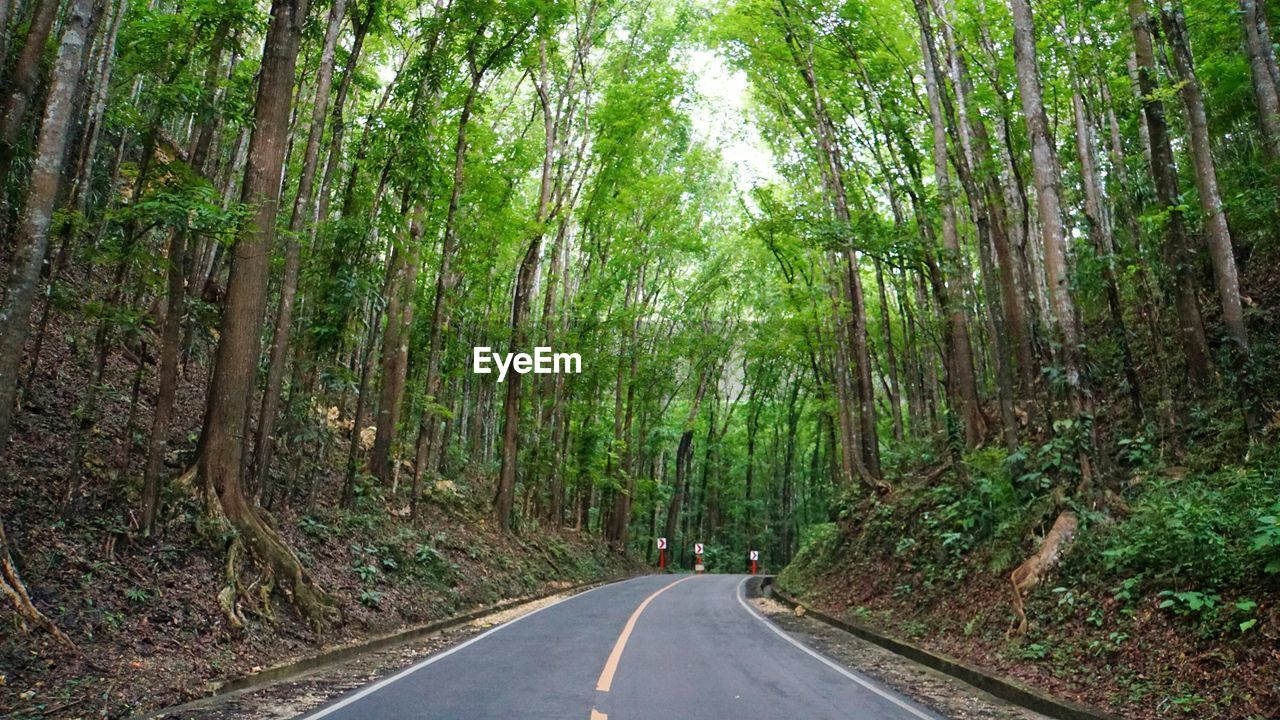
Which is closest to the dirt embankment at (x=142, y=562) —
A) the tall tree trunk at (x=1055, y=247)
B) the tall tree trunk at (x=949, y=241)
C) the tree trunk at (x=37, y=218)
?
the tree trunk at (x=37, y=218)

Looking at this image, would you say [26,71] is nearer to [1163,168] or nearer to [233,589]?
[233,589]

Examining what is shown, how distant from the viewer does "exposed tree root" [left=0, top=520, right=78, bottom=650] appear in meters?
6.21

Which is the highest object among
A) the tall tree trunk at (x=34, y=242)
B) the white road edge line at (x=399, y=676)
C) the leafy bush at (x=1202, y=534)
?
the tall tree trunk at (x=34, y=242)

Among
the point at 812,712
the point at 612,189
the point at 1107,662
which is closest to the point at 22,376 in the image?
the point at 812,712

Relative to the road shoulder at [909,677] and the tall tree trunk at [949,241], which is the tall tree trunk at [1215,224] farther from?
the road shoulder at [909,677]

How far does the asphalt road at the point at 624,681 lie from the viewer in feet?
21.4

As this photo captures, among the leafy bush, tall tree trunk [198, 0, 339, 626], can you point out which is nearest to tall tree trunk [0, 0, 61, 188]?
tall tree trunk [198, 0, 339, 626]

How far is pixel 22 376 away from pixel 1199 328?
16.8 meters

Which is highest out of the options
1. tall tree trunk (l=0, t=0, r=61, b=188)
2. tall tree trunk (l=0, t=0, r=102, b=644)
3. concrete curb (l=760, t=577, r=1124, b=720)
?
tall tree trunk (l=0, t=0, r=61, b=188)

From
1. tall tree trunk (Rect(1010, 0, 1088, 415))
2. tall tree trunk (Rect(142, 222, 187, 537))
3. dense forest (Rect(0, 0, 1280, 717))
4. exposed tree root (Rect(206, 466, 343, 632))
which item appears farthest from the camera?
tall tree trunk (Rect(1010, 0, 1088, 415))

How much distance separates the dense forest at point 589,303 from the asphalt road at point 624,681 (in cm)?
182

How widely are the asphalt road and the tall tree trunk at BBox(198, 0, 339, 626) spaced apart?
2153 millimetres

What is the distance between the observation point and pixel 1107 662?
7.39 meters

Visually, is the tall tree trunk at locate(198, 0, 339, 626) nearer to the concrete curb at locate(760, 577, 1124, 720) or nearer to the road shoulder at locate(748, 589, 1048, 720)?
the road shoulder at locate(748, 589, 1048, 720)
